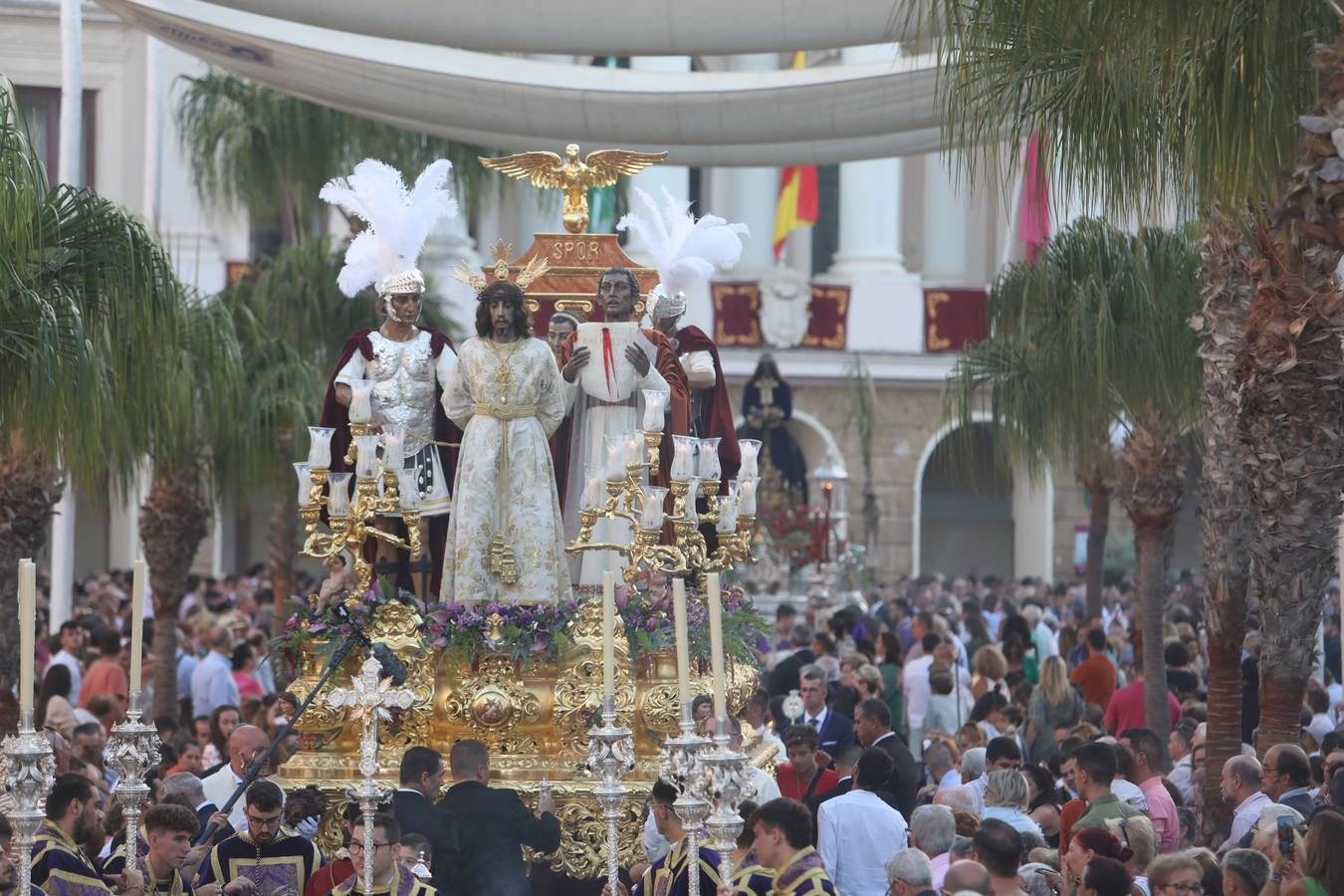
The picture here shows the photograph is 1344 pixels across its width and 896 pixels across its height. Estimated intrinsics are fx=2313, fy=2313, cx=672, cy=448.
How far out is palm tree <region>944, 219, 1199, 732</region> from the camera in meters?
15.9

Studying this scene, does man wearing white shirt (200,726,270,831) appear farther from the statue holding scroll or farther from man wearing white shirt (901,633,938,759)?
man wearing white shirt (901,633,938,759)

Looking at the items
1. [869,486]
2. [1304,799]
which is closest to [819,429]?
[869,486]

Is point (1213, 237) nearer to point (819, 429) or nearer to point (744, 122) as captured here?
point (744, 122)

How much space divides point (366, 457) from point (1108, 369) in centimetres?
667

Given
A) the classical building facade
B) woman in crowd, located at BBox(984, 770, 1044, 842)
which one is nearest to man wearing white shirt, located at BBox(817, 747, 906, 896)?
woman in crowd, located at BBox(984, 770, 1044, 842)

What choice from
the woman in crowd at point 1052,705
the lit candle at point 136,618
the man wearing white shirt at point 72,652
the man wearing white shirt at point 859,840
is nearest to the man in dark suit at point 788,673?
the woman in crowd at point 1052,705

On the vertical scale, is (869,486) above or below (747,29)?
below

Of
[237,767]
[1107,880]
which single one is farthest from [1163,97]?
[237,767]

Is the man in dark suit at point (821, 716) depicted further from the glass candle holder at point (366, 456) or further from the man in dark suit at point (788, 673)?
the glass candle holder at point (366, 456)

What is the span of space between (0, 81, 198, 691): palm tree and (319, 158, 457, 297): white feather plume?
1.03m

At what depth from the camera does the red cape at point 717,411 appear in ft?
42.4

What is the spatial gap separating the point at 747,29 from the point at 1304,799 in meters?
7.41

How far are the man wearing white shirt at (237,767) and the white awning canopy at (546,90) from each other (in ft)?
21.1

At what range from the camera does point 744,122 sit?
16.1 metres
